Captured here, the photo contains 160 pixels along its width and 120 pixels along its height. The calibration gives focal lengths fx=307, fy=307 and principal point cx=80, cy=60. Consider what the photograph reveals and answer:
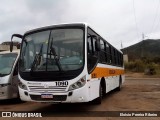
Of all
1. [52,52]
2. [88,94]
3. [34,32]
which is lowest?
[88,94]

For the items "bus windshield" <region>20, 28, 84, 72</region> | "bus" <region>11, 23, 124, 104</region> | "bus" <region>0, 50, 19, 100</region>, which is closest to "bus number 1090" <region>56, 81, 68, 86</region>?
"bus" <region>11, 23, 124, 104</region>

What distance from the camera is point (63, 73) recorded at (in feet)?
31.6

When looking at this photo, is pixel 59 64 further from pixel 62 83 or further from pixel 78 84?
pixel 78 84

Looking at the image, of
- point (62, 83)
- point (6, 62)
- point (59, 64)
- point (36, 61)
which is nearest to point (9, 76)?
point (6, 62)

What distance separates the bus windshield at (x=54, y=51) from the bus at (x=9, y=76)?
7.59 ft

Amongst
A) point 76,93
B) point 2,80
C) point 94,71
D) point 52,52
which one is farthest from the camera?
point 2,80

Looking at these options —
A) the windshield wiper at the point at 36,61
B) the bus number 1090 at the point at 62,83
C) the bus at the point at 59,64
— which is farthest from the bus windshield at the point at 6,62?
the bus number 1090 at the point at 62,83

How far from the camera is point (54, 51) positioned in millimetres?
10055

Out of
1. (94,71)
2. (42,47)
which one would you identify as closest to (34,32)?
(42,47)

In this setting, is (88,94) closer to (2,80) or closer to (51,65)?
(51,65)

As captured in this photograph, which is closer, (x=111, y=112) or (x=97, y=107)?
(x=111, y=112)

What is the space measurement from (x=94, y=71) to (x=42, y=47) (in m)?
2.03

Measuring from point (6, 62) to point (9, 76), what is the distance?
3.50 feet

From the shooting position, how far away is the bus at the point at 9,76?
41.3 ft
